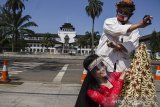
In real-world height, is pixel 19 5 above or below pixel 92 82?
above

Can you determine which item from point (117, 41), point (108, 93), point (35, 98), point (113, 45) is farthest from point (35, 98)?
point (108, 93)

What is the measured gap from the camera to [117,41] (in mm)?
3414

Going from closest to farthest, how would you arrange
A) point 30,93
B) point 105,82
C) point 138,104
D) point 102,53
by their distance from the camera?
1. point 138,104
2. point 105,82
3. point 102,53
4. point 30,93

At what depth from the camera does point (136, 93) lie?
280cm

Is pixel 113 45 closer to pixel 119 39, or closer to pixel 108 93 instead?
pixel 119 39

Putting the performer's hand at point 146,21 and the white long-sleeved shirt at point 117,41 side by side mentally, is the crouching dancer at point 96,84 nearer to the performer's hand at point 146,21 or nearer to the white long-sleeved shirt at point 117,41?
the white long-sleeved shirt at point 117,41

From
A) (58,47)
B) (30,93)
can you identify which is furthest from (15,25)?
(58,47)

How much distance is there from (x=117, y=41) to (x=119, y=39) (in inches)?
1.1

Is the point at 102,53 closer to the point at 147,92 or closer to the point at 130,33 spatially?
the point at 130,33

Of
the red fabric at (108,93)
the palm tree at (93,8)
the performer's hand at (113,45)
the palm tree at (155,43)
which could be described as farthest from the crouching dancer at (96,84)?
the palm tree at (93,8)

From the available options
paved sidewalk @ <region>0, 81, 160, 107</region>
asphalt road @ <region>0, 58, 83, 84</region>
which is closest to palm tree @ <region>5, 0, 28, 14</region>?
asphalt road @ <region>0, 58, 83, 84</region>

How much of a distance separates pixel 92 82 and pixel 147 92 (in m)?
0.54

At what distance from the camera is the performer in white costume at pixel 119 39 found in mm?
3258

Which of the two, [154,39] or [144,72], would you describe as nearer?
[144,72]
